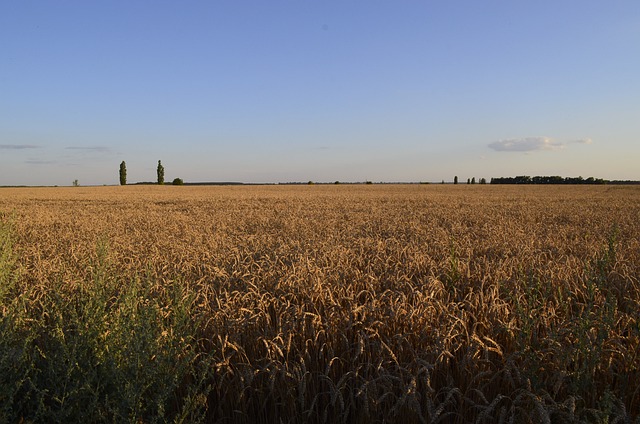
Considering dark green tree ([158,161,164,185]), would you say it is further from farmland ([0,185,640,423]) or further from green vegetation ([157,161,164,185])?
farmland ([0,185,640,423])

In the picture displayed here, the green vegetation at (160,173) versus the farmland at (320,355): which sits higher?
the green vegetation at (160,173)

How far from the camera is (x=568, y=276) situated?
16.9 feet

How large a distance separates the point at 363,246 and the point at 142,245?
4088 millimetres

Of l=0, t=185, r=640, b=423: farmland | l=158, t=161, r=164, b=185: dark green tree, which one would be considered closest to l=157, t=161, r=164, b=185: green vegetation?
l=158, t=161, r=164, b=185: dark green tree

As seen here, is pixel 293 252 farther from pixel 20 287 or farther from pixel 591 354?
pixel 591 354

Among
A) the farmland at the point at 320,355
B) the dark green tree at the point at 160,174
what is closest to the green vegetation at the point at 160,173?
the dark green tree at the point at 160,174

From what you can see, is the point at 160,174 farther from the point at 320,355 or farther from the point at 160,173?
the point at 320,355

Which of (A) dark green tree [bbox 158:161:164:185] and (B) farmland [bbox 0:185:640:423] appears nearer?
(B) farmland [bbox 0:185:640:423]

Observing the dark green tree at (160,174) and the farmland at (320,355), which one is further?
the dark green tree at (160,174)

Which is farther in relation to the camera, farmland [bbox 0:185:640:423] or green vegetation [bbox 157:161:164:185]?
green vegetation [bbox 157:161:164:185]

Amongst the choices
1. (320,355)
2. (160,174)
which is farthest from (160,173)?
(320,355)

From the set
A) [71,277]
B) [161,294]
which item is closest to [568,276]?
[161,294]

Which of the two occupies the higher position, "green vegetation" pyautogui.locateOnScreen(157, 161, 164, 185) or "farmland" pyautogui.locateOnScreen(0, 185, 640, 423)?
"green vegetation" pyautogui.locateOnScreen(157, 161, 164, 185)

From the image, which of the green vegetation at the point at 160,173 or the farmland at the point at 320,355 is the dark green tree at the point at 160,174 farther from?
the farmland at the point at 320,355
